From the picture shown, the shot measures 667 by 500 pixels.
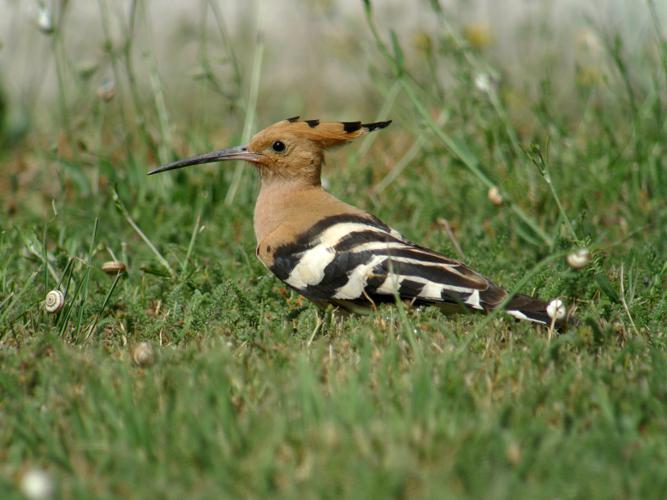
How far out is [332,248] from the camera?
3125mm

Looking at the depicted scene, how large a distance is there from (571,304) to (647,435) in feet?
3.86

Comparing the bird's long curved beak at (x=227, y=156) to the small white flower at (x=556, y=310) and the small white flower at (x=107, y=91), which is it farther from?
the small white flower at (x=556, y=310)

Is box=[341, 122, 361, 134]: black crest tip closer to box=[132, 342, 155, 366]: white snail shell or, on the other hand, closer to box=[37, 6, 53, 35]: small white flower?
box=[37, 6, 53, 35]: small white flower

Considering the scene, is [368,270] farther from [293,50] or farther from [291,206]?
[293,50]

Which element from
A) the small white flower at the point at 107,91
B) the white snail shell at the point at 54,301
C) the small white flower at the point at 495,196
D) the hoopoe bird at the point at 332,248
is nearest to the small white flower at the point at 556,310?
the hoopoe bird at the point at 332,248

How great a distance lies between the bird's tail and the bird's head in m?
1.11

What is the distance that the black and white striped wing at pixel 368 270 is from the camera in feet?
9.45

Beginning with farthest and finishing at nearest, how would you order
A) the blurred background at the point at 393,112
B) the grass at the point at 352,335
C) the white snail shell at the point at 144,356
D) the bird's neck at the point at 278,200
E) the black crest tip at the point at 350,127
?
the blurred background at the point at 393,112
the black crest tip at the point at 350,127
the bird's neck at the point at 278,200
the white snail shell at the point at 144,356
the grass at the point at 352,335

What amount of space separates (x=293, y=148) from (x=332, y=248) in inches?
26.0

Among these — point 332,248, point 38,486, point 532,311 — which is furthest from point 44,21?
point 38,486

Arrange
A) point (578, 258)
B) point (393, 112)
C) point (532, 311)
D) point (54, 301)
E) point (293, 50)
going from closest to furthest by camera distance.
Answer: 1. point (578, 258)
2. point (532, 311)
3. point (54, 301)
4. point (393, 112)
5. point (293, 50)

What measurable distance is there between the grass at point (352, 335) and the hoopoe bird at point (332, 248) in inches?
3.7

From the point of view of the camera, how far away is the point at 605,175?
414 centimetres

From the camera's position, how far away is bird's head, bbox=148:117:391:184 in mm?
3631
